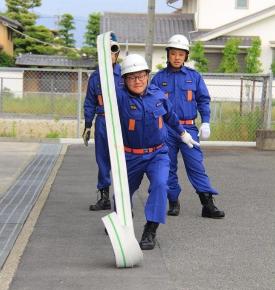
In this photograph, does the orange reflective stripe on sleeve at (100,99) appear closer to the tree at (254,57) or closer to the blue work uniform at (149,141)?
the blue work uniform at (149,141)

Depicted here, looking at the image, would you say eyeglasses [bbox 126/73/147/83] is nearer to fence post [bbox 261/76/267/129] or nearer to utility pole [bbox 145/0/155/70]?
utility pole [bbox 145/0/155/70]

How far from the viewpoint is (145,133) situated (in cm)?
618

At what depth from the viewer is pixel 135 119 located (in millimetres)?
6137

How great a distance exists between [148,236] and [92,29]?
4065cm

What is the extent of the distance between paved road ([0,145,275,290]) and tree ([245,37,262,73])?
69.0 ft

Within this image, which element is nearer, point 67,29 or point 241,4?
point 241,4

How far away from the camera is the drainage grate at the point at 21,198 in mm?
6531

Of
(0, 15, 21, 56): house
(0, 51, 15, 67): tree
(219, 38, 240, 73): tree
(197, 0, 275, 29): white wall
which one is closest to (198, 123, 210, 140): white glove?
(219, 38, 240, 73): tree

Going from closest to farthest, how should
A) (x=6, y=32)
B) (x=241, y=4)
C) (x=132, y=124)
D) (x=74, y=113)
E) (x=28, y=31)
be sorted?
1. (x=132, y=124)
2. (x=74, y=113)
3. (x=241, y=4)
4. (x=6, y=32)
5. (x=28, y=31)

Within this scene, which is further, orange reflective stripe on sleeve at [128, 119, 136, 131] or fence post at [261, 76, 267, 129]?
fence post at [261, 76, 267, 129]

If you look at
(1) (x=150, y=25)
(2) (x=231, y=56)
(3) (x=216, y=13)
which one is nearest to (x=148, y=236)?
(1) (x=150, y=25)

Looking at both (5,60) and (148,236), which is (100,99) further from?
(5,60)

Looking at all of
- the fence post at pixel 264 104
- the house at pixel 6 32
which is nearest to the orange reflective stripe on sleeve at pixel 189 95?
the fence post at pixel 264 104

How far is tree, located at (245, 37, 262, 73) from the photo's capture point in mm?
30219
